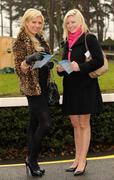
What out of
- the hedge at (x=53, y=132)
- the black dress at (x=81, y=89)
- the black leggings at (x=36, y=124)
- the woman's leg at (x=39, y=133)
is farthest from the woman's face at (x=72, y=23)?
the hedge at (x=53, y=132)

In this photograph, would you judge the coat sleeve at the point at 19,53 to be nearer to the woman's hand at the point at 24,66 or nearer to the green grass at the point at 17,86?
the woman's hand at the point at 24,66

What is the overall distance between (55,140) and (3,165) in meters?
1.13

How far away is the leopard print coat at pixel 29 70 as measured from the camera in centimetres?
632

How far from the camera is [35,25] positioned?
635 cm

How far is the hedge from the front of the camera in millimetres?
8117

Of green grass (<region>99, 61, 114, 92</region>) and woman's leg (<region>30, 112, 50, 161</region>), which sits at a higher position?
woman's leg (<region>30, 112, 50, 161</region>)

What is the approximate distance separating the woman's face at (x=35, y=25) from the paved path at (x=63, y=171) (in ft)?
5.71

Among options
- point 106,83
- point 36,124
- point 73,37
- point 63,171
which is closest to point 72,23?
point 73,37

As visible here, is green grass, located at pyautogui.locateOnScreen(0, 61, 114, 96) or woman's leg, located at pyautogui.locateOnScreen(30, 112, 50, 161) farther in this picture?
green grass, located at pyautogui.locateOnScreen(0, 61, 114, 96)

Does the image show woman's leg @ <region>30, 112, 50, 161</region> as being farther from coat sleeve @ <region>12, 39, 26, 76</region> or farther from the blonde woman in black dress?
coat sleeve @ <region>12, 39, 26, 76</region>

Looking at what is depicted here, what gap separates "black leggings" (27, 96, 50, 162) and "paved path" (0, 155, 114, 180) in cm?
30

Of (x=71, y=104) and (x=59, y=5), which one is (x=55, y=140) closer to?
(x=71, y=104)

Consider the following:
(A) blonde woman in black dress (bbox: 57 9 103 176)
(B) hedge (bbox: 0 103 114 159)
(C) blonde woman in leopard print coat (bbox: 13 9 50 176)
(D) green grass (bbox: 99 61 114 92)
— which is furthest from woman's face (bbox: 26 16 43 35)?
(D) green grass (bbox: 99 61 114 92)

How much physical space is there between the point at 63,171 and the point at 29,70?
4.59 ft
